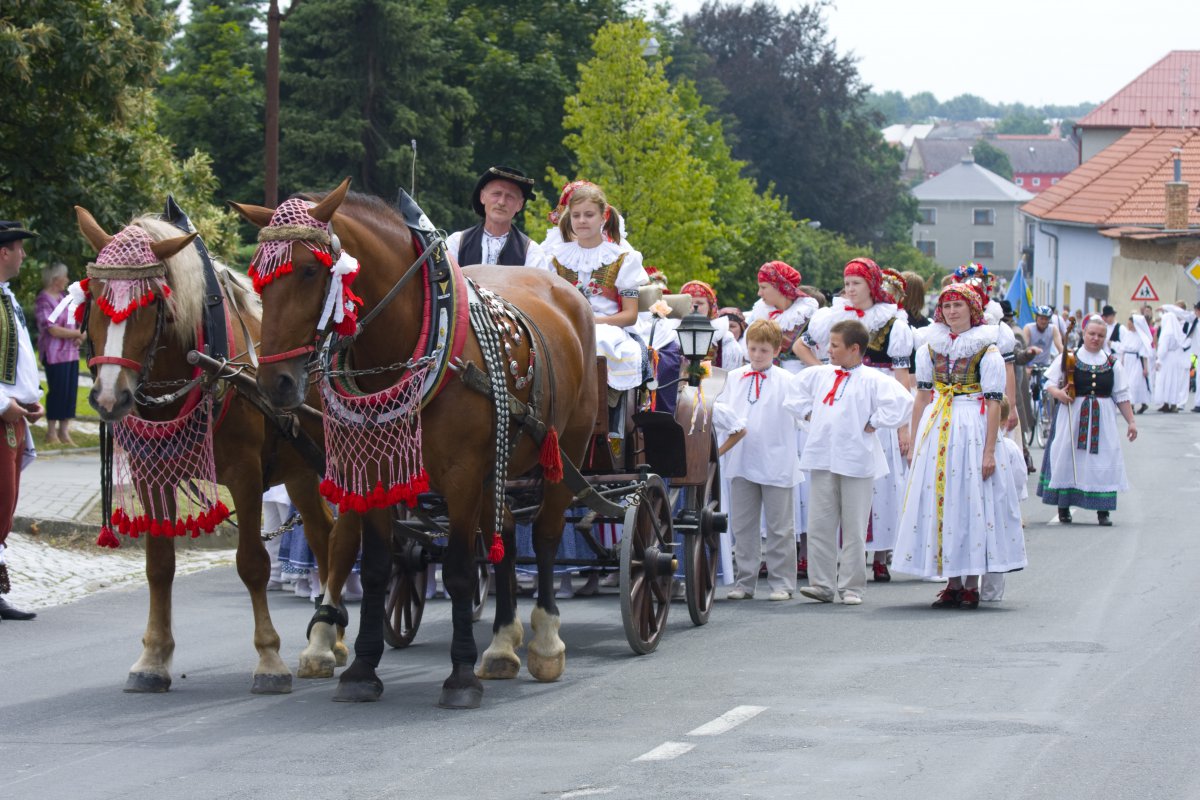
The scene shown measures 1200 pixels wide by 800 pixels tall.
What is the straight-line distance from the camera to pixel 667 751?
7070 mm

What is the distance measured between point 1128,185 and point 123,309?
5752 centimetres

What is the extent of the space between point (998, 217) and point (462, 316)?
504 ft

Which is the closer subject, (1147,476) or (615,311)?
(615,311)

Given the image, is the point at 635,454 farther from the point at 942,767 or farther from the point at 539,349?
the point at 942,767

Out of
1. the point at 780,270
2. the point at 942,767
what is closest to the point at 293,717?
the point at 942,767

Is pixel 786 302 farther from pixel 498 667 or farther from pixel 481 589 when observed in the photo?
pixel 498 667

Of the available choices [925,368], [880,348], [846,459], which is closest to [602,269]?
[846,459]

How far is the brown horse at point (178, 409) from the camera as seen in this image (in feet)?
25.3

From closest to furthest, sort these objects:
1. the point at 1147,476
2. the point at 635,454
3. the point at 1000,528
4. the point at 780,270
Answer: the point at 635,454 < the point at 1000,528 < the point at 780,270 < the point at 1147,476

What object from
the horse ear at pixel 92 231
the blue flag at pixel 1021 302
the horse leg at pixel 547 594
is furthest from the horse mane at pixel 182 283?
the blue flag at pixel 1021 302

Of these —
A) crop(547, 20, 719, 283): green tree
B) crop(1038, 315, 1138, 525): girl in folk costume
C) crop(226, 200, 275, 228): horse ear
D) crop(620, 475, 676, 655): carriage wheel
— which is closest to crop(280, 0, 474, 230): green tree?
crop(547, 20, 719, 283): green tree

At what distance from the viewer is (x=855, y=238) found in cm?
8088

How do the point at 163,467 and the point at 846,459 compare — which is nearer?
the point at 163,467

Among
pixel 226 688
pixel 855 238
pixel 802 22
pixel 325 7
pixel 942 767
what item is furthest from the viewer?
pixel 855 238
